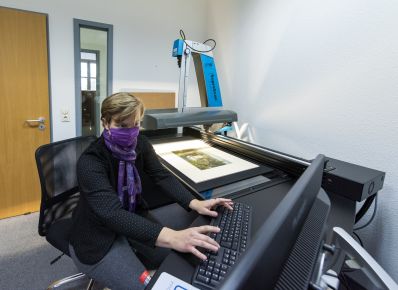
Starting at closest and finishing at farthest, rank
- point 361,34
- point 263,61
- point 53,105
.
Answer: point 361,34
point 263,61
point 53,105

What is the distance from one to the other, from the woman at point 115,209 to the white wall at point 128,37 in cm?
158

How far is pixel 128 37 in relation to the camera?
8.16 ft

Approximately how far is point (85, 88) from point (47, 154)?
1.42 m

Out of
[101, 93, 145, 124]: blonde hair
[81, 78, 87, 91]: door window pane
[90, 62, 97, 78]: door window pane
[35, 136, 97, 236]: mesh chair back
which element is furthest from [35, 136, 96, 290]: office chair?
[90, 62, 97, 78]: door window pane

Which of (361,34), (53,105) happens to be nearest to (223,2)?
(361,34)

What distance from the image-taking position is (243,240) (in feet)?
2.37

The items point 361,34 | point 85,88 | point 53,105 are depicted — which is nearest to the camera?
point 361,34

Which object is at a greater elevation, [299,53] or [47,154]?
[299,53]

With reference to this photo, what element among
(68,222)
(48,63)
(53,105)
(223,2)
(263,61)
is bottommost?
(68,222)

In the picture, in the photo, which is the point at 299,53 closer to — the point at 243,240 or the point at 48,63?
the point at 243,240

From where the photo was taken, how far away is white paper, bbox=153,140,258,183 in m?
1.18

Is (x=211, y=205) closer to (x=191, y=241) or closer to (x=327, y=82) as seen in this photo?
(x=191, y=241)

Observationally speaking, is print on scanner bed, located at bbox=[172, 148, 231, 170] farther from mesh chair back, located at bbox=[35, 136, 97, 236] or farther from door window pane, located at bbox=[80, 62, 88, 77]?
door window pane, located at bbox=[80, 62, 88, 77]

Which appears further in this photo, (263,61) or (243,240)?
(263,61)
